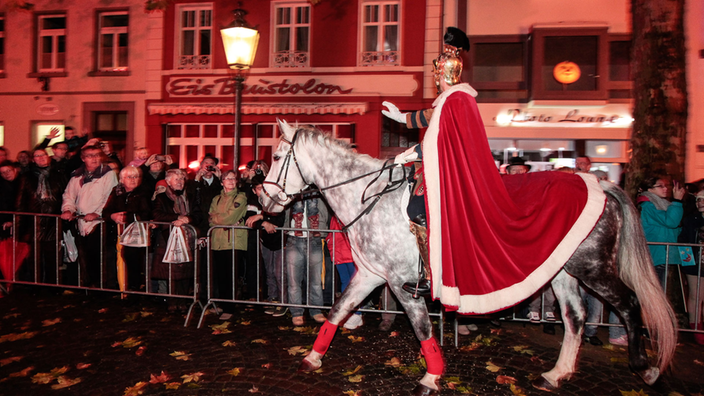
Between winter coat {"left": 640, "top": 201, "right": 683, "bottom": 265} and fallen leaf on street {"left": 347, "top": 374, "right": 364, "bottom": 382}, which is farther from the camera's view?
winter coat {"left": 640, "top": 201, "right": 683, "bottom": 265}

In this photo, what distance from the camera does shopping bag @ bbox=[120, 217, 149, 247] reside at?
6.43 metres

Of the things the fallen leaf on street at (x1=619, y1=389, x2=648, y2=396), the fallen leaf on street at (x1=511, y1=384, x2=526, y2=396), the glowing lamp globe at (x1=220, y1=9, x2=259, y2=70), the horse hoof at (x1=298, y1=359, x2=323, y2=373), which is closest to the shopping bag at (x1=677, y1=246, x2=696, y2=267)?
the fallen leaf on street at (x1=619, y1=389, x2=648, y2=396)

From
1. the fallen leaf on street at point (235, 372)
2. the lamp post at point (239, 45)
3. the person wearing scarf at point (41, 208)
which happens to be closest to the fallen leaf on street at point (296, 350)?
the fallen leaf on street at point (235, 372)

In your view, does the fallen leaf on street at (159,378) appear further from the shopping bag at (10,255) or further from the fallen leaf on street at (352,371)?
the shopping bag at (10,255)

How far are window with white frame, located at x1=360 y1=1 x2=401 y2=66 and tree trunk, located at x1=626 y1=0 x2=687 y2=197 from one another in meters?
8.47

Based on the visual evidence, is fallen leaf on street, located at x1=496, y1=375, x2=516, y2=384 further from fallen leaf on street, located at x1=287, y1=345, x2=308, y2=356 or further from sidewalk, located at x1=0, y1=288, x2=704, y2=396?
fallen leaf on street, located at x1=287, y1=345, x2=308, y2=356

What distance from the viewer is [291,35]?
14.7 metres

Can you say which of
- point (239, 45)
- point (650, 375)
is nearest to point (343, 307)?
point (650, 375)

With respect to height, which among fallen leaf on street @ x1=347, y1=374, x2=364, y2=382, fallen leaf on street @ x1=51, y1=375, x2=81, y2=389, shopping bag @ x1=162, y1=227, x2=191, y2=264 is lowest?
fallen leaf on street @ x1=51, y1=375, x2=81, y2=389

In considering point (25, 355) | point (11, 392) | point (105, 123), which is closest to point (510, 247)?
point (11, 392)

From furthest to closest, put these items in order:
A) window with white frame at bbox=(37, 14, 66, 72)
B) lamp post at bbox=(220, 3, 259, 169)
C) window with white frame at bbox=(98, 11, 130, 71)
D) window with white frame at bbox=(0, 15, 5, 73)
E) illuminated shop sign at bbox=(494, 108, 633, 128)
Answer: window with white frame at bbox=(0, 15, 5, 73)
window with white frame at bbox=(37, 14, 66, 72)
window with white frame at bbox=(98, 11, 130, 71)
illuminated shop sign at bbox=(494, 108, 633, 128)
lamp post at bbox=(220, 3, 259, 169)

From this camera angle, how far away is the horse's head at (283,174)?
4.34 meters

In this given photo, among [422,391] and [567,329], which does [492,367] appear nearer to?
[567,329]

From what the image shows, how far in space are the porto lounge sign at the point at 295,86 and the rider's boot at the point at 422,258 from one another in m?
10.5
